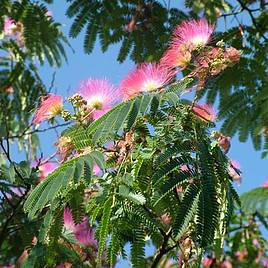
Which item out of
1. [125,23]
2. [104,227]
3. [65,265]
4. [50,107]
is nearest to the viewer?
[104,227]

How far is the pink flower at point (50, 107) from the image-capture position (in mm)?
2314

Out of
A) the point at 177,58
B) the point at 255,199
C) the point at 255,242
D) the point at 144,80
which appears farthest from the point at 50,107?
the point at 255,242

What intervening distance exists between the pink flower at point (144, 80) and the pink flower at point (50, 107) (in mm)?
209

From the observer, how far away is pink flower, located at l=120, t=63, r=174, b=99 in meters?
2.21

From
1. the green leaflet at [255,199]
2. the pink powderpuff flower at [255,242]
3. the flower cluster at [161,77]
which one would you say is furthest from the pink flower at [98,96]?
the pink powderpuff flower at [255,242]

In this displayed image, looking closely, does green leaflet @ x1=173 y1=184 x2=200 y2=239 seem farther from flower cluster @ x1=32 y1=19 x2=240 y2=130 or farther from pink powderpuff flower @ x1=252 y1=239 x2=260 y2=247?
pink powderpuff flower @ x1=252 y1=239 x2=260 y2=247

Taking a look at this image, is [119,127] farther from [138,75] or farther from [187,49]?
[187,49]

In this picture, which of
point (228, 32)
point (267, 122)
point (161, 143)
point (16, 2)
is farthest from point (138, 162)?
point (16, 2)

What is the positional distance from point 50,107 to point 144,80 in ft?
1.04

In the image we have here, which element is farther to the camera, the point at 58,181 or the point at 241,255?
the point at 241,255

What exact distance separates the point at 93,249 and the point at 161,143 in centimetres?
86

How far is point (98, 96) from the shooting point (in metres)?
2.30

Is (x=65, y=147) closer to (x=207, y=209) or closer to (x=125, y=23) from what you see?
(x=207, y=209)

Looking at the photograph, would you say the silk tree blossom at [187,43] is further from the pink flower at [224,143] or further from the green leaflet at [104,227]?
the green leaflet at [104,227]
